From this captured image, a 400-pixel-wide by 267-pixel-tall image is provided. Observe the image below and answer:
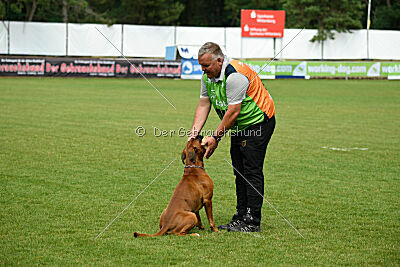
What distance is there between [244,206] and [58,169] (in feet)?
14.3

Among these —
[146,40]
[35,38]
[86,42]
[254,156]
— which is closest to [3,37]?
[35,38]

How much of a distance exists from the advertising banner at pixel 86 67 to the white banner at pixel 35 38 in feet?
28.3

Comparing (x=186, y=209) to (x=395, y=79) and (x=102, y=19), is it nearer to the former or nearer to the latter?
(x=395, y=79)

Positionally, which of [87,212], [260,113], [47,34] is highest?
[47,34]

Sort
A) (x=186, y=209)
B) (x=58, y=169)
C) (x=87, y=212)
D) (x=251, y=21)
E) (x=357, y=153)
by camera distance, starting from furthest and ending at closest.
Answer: (x=251, y=21), (x=357, y=153), (x=58, y=169), (x=87, y=212), (x=186, y=209)

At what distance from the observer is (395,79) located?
4222 cm

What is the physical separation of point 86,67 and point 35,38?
32.0ft

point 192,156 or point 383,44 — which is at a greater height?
point 383,44

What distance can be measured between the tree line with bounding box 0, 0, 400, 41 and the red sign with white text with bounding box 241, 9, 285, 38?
352cm

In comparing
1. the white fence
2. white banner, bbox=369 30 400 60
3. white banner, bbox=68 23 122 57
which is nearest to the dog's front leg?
the white fence

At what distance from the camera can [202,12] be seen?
6944 centimetres

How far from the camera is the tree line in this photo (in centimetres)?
5258

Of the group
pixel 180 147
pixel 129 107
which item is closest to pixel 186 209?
→ pixel 180 147

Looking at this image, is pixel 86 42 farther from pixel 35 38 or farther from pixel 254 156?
pixel 254 156
